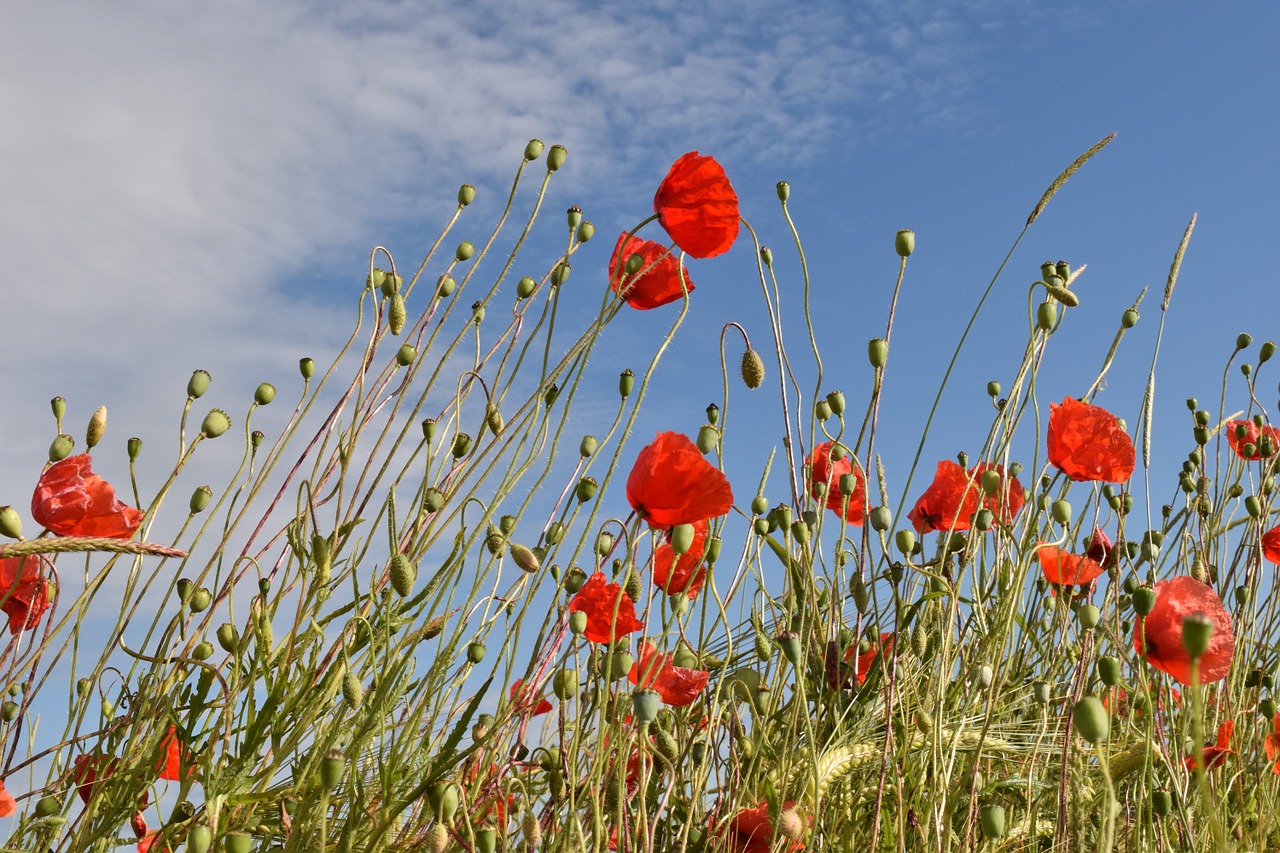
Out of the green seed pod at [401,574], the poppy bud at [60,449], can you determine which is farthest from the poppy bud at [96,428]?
the green seed pod at [401,574]

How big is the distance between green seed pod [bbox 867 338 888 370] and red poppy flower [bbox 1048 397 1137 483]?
0.43 m

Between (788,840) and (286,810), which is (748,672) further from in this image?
(286,810)

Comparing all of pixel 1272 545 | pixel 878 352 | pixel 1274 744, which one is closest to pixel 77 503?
pixel 878 352

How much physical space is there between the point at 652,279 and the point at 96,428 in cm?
87

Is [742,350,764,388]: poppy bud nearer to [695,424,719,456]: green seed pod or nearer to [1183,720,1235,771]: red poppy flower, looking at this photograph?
[695,424,719,456]: green seed pod

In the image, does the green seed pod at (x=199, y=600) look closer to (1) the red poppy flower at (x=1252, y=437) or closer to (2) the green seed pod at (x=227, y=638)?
(2) the green seed pod at (x=227, y=638)

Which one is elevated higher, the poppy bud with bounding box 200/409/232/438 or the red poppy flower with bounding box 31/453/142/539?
the poppy bud with bounding box 200/409/232/438

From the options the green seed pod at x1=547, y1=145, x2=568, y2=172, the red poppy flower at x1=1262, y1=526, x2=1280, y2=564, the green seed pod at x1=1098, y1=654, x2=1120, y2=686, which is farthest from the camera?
the red poppy flower at x1=1262, y1=526, x2=1280, y2=564

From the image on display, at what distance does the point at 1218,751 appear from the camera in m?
1.73

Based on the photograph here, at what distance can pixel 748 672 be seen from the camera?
147 cm

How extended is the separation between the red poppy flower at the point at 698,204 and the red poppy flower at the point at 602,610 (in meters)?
0.54

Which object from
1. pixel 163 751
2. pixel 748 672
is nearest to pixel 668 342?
pixel 748 672

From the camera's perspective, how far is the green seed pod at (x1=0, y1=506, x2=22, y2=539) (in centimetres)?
148

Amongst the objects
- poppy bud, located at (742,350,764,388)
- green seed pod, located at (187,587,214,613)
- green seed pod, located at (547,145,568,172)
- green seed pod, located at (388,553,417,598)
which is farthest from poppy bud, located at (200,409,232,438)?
poppy bud, located at (742,350,764,388)
